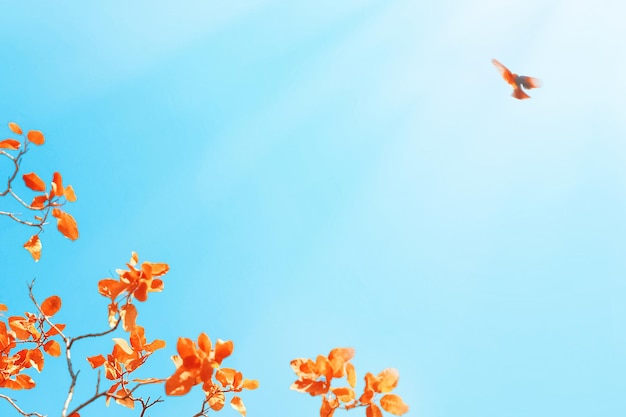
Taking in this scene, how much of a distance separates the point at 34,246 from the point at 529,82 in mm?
3726

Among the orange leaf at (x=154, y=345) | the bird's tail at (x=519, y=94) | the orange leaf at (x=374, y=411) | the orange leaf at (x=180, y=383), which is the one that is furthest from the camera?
the bird's tail at (x=519, y=94)

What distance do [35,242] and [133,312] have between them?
3.02ft

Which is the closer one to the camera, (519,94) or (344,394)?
(344,394)

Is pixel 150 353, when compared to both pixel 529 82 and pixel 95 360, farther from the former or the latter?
pixel 529 82

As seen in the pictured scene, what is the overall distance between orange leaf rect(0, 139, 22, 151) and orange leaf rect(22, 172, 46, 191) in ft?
1.47

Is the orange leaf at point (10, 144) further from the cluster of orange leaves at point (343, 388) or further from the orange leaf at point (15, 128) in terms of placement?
the cluster of orange leaves at point (343, 388)

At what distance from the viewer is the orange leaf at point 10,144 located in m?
2.14

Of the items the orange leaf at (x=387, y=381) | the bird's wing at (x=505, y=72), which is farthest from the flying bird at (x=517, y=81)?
the orange leaf at (x=387, y=381)

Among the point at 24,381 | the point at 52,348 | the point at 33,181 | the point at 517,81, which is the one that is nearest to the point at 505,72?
the point at 517,81

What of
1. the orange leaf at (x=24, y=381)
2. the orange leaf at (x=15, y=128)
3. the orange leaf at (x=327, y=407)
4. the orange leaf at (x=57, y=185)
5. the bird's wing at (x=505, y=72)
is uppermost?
the bird's wing at (x=505, y=72)

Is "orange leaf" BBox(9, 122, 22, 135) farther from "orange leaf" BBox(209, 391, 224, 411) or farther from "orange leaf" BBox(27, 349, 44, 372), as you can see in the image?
"orange leaf" BBox(209, 391, 224, 411)

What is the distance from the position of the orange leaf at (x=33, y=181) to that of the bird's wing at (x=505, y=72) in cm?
352

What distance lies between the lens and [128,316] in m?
1.54

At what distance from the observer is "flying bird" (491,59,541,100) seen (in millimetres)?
3722
